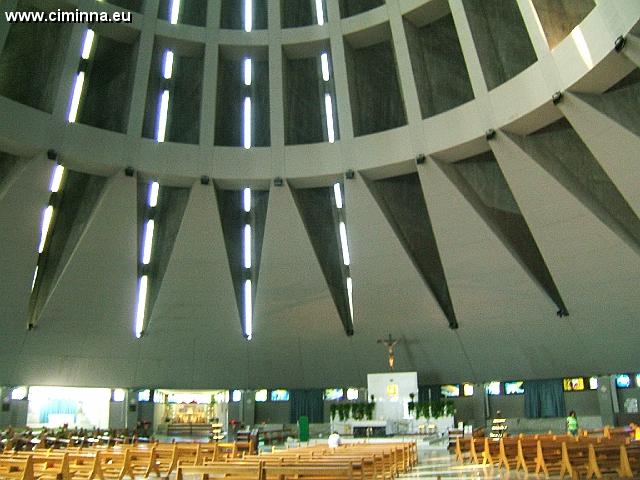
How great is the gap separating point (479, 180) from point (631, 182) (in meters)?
4.95

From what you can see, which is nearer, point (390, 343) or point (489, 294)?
point (489, 294)

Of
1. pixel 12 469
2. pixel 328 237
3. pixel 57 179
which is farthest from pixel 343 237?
pixel 12 469

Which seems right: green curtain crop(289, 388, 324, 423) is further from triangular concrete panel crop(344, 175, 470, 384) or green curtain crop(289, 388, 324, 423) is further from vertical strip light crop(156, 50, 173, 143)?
vertical strip light crop(156, 50, 173, 143)

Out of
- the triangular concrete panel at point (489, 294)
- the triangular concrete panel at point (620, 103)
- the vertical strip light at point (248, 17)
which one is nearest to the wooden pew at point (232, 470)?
the triangular concrete panel at point (620, 103)

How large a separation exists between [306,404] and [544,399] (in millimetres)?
9150

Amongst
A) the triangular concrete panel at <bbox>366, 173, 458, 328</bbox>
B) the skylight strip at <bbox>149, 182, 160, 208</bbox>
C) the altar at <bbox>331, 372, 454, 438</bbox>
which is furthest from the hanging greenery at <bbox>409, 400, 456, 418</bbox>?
the skylight strip at <bbox>149, 182, 160, 208</bbox>

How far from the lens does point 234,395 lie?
2542 cm

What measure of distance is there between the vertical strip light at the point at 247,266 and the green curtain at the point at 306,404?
182 inches

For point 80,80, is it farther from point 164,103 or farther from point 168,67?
point 168,67

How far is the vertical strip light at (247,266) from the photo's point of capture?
22125mm

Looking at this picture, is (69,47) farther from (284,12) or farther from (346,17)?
(346,17)

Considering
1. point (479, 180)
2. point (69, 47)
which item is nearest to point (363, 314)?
point (479, 180)

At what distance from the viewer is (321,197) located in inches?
861

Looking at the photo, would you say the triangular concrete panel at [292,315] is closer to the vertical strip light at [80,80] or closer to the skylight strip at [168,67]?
the skylight strip at [168,67]
